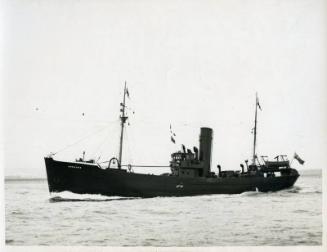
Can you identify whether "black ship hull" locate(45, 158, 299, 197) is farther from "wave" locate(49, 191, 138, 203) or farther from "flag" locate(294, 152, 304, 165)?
"flag" locate(294, 152, 304, 165)

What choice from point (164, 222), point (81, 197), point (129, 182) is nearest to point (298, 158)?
point (164, 222)

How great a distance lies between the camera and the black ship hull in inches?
354

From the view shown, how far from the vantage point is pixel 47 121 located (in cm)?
816

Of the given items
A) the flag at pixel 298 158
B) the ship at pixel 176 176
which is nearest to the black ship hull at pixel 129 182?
the ship at pixel 176 176

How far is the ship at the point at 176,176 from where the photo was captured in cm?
873

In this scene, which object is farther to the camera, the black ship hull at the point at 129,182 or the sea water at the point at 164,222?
the black ship hull at the point at 129,182

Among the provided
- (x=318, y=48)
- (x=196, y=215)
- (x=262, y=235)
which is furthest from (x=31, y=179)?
(x=318, y=48)

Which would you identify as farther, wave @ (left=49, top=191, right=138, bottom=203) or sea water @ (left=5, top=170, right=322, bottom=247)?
wave @ (left=49, top=191, right=138, bottom=203)

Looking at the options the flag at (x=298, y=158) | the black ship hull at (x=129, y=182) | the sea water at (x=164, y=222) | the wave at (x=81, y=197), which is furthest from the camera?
the black ship hull at (x=129, y=182)

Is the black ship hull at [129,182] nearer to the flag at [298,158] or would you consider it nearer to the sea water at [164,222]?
the flag at [298,158]

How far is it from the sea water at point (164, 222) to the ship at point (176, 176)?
2.19 feet

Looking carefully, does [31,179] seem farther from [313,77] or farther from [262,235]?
[313,77]

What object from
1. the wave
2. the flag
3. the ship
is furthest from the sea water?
the ship

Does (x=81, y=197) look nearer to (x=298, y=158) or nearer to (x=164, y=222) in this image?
(x=164, y=222)
